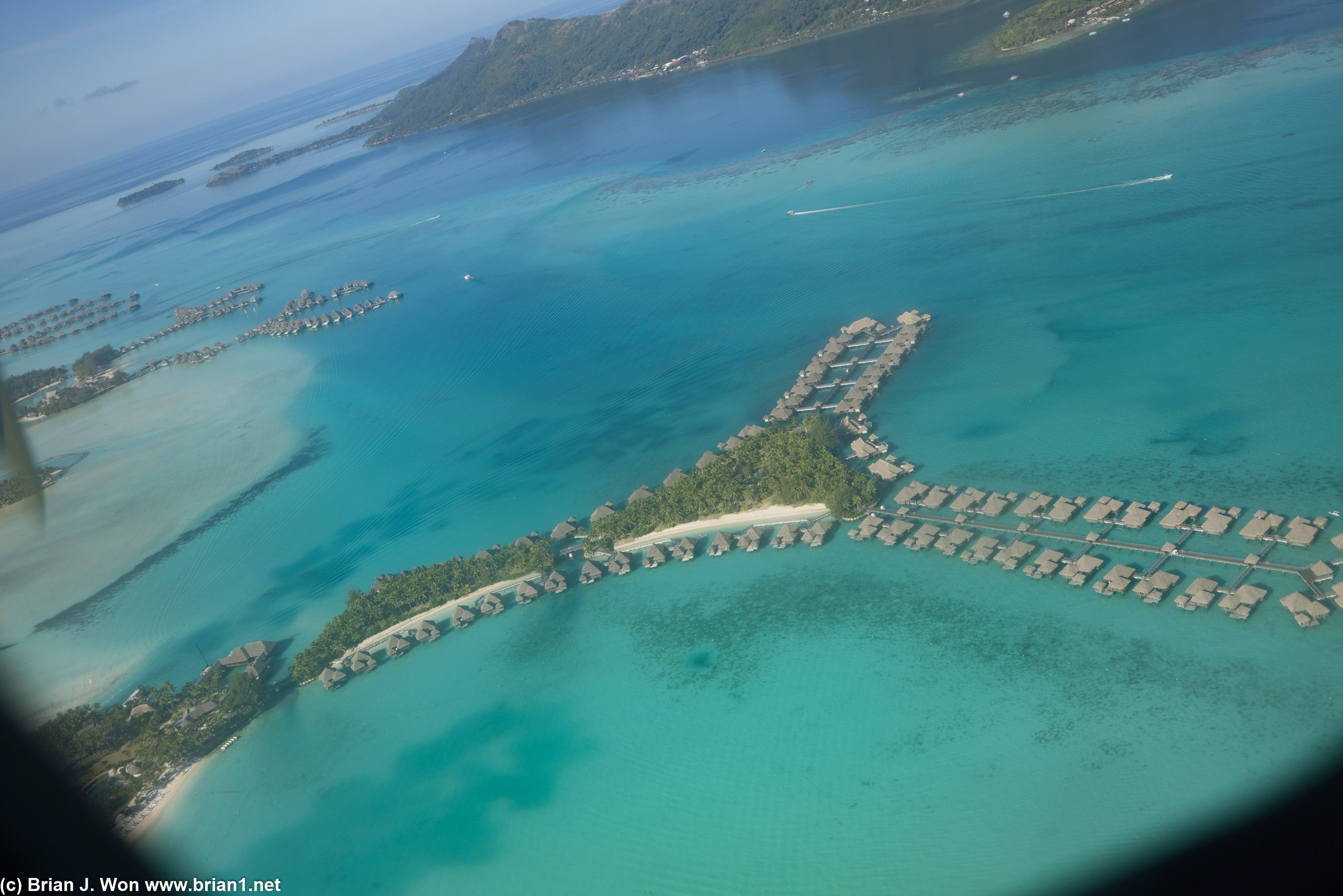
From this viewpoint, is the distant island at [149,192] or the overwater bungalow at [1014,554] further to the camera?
the distant island at [149,192]

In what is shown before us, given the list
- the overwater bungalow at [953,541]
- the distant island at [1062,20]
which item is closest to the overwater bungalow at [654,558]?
the overwater bungalow at [953,541]

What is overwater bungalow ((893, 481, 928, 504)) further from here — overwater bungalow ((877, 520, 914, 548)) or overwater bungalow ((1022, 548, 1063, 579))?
overwater bungalow ((1022, 548, 1063, 579))

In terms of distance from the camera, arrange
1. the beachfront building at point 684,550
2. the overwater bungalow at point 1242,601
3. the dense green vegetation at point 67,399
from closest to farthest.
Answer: the overwater bungalow at point 1242,601 → the beachfront building at point 684,550 → the dense green vegetation at point 67,399

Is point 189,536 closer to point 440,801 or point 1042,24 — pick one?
point 440,801

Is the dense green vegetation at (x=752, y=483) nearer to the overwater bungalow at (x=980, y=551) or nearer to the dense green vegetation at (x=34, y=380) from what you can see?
the overwater bungalow at (x=980, y=551)

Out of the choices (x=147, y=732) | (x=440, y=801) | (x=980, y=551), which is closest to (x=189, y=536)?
(x=147, y=732)

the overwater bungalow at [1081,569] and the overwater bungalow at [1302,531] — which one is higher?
the overwater bungalow at [1302,531]

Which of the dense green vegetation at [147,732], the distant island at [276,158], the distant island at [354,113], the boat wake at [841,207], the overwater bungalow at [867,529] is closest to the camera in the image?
the dense green vegetation at [147,732]

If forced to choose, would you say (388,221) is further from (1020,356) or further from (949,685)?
(949,685)
